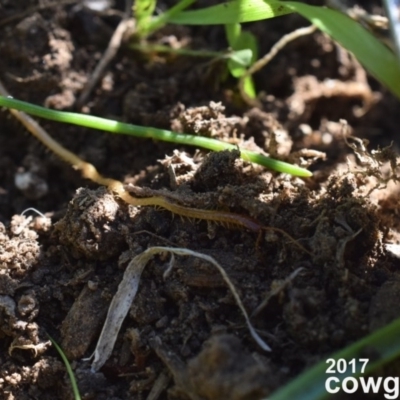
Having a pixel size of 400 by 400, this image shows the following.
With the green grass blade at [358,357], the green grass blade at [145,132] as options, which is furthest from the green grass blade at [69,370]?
the green grass blade at [145,132]

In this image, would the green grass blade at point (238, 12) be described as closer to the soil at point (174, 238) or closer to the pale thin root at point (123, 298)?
the soil at point (174, 238)

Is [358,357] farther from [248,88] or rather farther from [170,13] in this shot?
[170,13]

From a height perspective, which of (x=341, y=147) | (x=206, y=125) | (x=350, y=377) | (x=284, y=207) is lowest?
(x=350, y=377)

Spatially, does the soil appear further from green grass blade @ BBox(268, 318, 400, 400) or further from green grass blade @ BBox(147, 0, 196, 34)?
green grass blade @ BBox(147, 0, 196, 34)

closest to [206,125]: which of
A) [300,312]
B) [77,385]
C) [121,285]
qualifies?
[121,285]

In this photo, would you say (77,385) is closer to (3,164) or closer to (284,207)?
(284,207)

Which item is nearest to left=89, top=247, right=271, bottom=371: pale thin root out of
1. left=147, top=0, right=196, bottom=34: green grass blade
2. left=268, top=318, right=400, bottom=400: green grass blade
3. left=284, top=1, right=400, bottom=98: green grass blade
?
left=268, top=318, right=400, bottom=400: green grass blade
